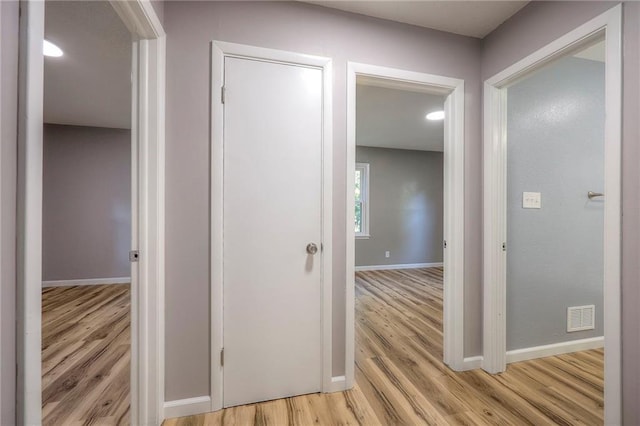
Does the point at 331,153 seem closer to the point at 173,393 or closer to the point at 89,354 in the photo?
the point at 173,393

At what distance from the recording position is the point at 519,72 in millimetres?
1685

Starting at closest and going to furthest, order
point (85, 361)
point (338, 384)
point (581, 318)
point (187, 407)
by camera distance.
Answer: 1. point (187, 407)
2. point (338, 384)
3. point (85, 361)
4. point (581, 318)

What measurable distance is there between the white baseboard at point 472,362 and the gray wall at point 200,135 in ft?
3.07

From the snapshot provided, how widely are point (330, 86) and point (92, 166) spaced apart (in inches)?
174

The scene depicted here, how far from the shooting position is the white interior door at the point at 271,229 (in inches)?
60.3

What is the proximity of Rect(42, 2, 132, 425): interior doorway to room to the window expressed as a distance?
3.84 meters

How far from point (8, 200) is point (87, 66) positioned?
274 centimetres

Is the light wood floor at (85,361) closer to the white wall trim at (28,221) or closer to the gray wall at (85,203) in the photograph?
the gray wall at (85,203)

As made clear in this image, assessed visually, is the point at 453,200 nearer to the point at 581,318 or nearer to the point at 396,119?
the point at 581,318

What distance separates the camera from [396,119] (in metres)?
3.86

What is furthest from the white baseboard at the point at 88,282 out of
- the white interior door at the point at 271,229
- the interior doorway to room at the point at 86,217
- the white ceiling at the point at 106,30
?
the white interior door at the point at 271,229

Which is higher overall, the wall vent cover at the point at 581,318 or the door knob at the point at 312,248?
the door knob at the point at 312,248

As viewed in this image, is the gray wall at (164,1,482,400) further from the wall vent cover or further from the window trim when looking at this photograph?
the window trim

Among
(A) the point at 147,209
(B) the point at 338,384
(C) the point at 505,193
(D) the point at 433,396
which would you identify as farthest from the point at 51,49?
(D) the point at 433,396
